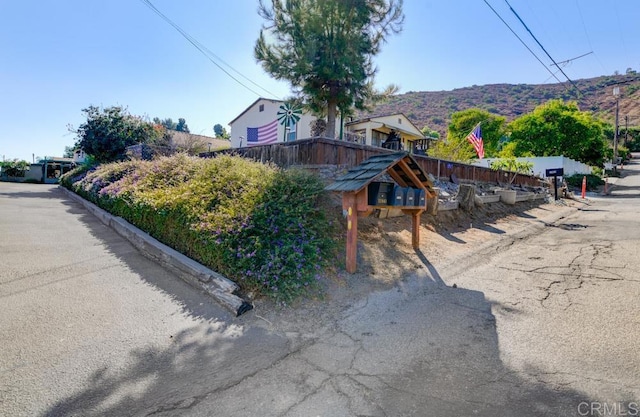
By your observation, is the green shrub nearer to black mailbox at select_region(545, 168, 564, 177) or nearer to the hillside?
black mailbox at select_region(545, 168, 564, 177)

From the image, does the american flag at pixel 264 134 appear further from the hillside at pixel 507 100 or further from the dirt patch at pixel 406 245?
the hillside at pixel 507 100

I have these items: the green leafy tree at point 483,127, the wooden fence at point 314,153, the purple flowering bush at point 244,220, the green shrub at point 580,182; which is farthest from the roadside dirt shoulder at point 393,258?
the green leafy tree at point 483,127

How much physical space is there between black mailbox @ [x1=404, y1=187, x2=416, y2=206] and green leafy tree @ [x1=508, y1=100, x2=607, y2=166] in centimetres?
3440

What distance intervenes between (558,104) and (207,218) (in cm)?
3981

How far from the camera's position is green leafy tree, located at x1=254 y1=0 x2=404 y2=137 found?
12.4 metres

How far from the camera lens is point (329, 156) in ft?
23.8

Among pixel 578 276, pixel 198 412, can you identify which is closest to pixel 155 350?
pixel 198 412

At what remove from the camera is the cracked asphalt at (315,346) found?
230 cm

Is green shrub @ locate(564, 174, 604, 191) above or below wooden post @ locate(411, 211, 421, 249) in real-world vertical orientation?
above

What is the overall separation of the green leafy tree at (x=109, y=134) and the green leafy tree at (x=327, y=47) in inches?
296

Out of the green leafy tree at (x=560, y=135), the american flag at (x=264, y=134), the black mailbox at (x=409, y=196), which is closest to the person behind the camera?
the black mailbox at (x=409, y=196)

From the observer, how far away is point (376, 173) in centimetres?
459

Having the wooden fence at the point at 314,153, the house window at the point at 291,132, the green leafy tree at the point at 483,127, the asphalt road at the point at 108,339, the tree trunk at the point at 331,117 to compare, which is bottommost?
the asphalt road at the point at 108,339

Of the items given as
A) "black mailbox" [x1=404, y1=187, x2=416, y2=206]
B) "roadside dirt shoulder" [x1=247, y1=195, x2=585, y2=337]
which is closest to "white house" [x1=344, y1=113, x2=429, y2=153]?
"roadside dirt shoulder" [x1=247, y1=195, x2=585, y2=337]
